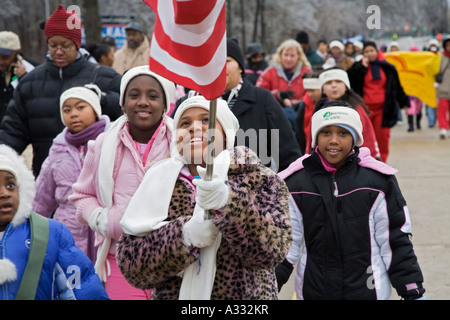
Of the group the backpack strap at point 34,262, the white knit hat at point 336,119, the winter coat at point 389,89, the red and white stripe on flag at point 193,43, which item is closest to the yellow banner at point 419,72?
the winter coat at point 389,89

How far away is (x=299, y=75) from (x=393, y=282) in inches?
226

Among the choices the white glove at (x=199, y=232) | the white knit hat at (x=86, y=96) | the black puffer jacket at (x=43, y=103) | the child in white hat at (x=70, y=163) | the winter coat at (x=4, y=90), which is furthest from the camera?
the winter coat at (x=4, y=90)

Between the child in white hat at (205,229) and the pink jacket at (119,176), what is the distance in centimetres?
112

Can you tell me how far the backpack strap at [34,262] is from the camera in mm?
3604

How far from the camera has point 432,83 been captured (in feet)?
62.9

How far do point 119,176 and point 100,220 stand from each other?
280 millimetres

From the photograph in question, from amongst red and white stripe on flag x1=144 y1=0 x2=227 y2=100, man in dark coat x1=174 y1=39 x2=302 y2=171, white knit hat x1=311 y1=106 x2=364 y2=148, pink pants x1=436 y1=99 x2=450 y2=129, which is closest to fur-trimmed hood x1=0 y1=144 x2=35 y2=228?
red and white stripe on flag x1=144 y1=0 x2=227 y2=100

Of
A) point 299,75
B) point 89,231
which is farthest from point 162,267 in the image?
point 299,75

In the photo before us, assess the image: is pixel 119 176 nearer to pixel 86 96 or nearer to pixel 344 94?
pixel 86 96

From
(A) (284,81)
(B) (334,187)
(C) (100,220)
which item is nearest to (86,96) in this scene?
(C) (100,220)

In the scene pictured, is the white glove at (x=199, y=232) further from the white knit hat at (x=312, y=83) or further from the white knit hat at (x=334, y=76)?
the white knit hat at (x=312, y=83)

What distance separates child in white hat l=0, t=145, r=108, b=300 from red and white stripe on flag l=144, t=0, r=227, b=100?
1014 mm

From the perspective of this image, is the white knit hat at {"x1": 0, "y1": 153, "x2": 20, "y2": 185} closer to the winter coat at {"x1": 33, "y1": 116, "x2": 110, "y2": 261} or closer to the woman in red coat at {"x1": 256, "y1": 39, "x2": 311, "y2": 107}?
the winter coat at {"x1": 33, "y1": 116, "x2": 110, "y2": 261}
